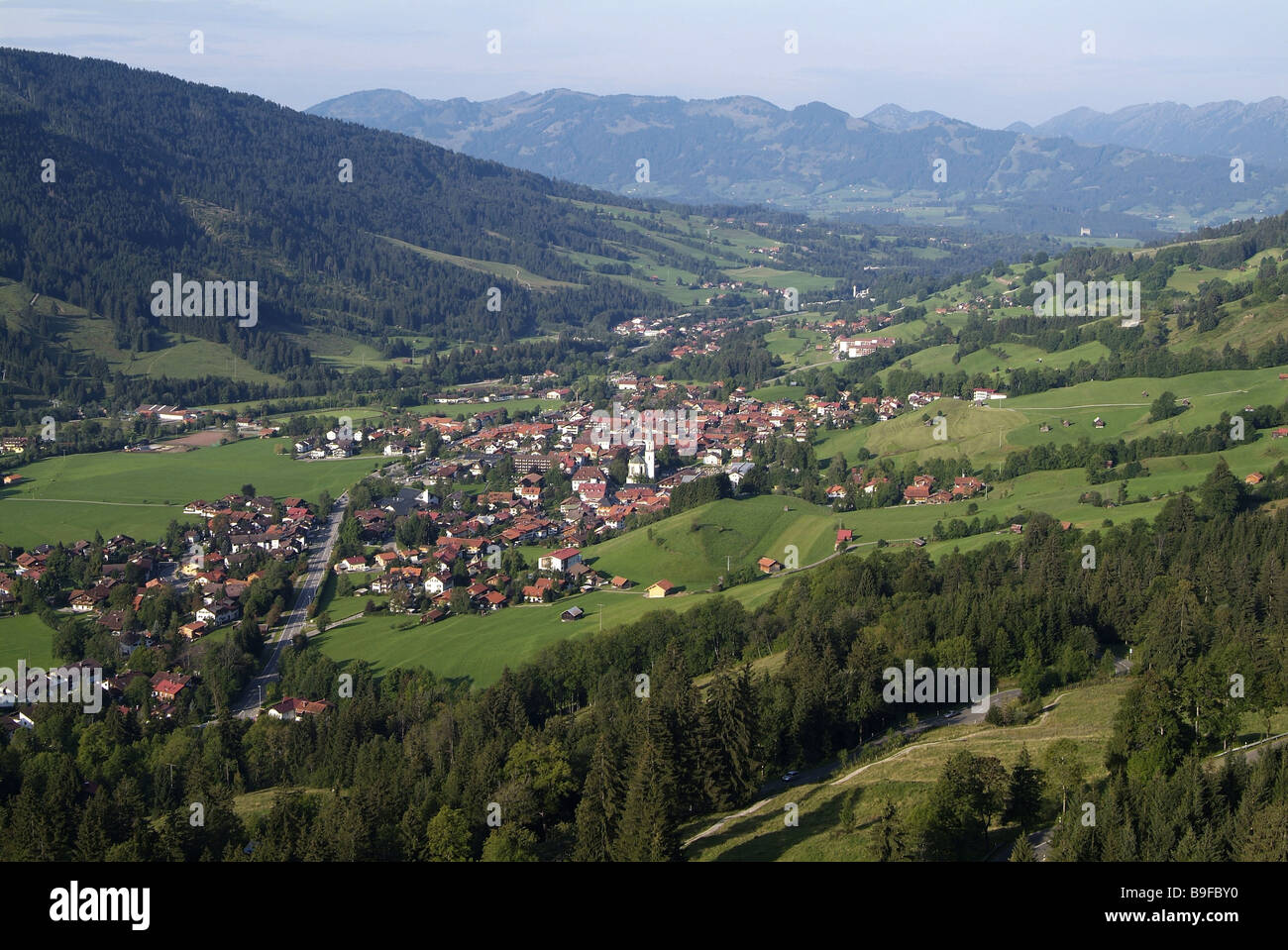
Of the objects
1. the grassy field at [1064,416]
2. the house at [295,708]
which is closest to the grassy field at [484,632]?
the house at [295,708]

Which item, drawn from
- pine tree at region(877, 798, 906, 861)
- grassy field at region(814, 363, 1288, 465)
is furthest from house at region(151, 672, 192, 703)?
grassy field at region(814, 363, 1288, 465)

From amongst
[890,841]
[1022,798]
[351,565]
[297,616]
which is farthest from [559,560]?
[890,841]

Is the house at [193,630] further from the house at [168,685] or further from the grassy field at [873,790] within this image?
the grassy field at [873,790]

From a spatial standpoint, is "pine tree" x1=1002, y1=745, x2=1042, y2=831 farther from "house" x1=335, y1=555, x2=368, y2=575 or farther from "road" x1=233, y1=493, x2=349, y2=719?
"house" x1=335, y1=555, x2=368, y2=575

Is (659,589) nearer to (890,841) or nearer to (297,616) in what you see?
(297,616)

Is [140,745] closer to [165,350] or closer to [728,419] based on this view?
[728,419]
